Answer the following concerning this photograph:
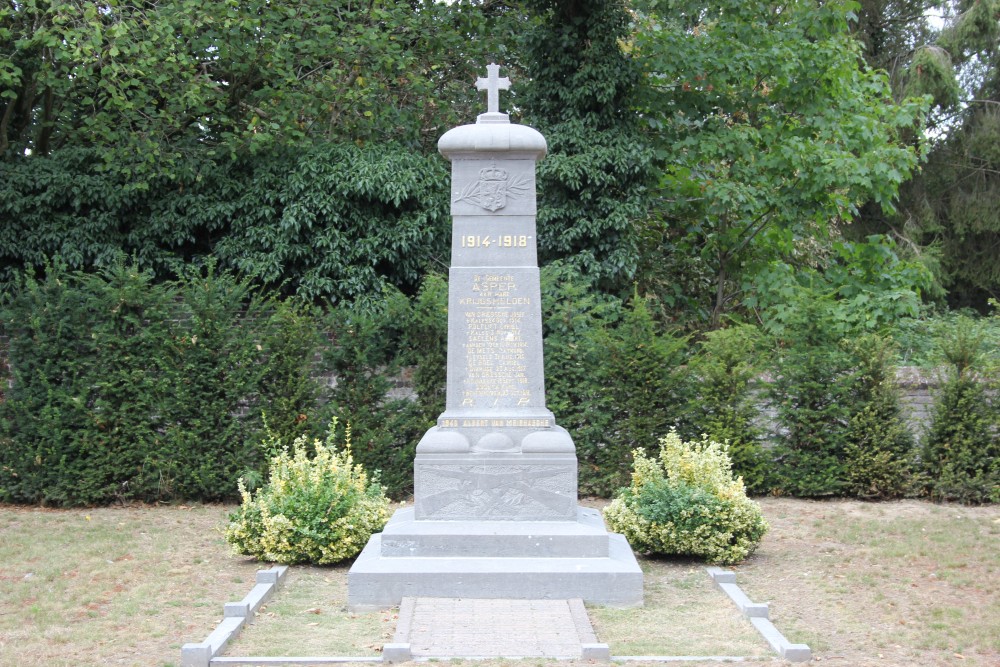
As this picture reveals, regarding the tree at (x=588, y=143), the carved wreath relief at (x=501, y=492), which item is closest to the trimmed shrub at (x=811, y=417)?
the tree at (x=588, y=143)

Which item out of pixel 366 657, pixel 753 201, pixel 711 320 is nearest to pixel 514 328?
pixel 366 657

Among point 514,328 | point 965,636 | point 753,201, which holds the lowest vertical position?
point 965,636

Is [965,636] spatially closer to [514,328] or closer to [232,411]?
[514,328]

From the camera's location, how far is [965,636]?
729cm

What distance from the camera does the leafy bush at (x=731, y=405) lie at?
12.8 meters

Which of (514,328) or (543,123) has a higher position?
(543,123)

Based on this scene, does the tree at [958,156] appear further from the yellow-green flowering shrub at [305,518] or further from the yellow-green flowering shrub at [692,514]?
the yellow-green flowering shrub at [305,518]

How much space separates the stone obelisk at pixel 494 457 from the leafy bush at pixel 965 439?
19.0 feet

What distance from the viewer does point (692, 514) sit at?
948cm

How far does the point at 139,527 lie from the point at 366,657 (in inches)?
223

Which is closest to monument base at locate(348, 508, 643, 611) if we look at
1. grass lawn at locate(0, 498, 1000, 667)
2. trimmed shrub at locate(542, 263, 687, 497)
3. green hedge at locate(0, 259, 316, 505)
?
grass lawn at locate(0, 498, 1000, 667)

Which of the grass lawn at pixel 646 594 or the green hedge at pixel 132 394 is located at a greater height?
the green hedge at pixel 132 394

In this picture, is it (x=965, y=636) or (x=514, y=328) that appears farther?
(x=514, y=328)

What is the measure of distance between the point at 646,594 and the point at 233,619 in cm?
327
